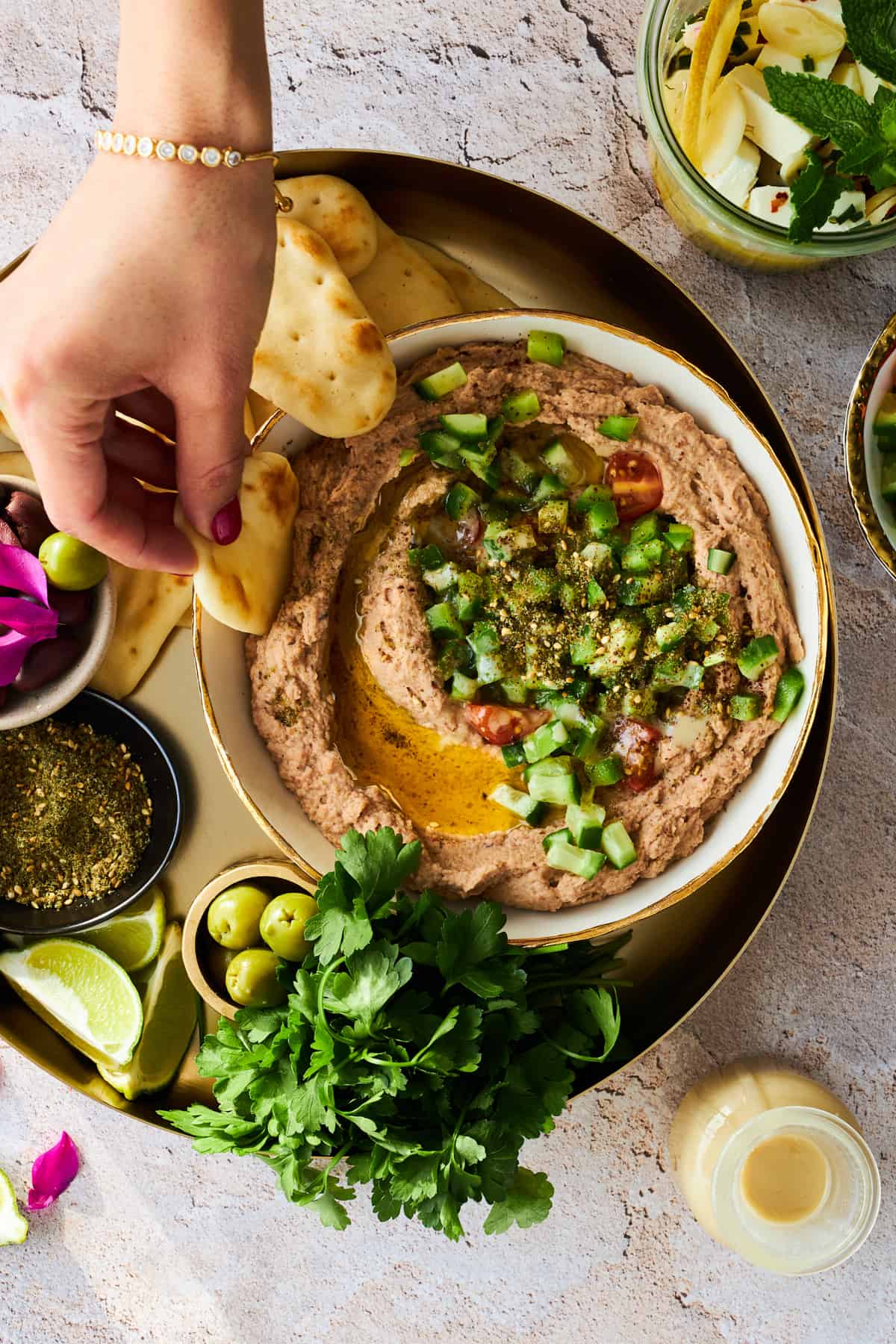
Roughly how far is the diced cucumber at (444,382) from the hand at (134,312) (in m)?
0.55

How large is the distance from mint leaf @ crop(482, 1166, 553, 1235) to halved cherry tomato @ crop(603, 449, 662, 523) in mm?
1568

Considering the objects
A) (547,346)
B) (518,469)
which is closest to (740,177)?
(547,346)

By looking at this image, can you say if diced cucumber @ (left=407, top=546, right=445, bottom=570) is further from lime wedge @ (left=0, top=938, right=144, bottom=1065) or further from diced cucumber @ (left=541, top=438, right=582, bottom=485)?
lime wedge @ (left=0, top=938, right=144, bottom=1065)

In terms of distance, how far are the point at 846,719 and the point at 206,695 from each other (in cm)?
170

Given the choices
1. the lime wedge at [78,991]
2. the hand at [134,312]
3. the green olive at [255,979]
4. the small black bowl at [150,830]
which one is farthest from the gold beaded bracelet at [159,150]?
the lime wedge at [78,991]

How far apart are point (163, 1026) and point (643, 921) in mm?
1268

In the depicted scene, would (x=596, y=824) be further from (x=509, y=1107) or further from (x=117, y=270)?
(x=117, y=270)

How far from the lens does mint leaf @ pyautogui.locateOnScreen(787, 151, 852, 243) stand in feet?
7.51

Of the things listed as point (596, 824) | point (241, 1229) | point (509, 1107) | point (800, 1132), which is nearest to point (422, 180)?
point (596, 824)

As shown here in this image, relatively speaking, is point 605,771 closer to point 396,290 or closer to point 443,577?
point 443,577

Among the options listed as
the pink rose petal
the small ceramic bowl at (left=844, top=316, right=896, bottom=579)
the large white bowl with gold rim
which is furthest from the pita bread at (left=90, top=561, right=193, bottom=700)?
the small ceramic bowl at (left=844, top=316, right=896, bottom=579)

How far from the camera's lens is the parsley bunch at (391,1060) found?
2.16 m

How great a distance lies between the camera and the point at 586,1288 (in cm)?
304

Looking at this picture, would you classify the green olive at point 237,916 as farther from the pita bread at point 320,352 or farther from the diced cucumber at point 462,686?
the pita bread at point 320,352
